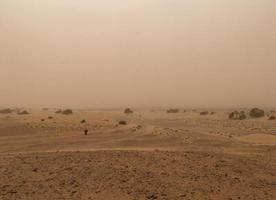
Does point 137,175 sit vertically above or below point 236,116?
below

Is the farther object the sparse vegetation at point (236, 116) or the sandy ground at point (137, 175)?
the sparse vegetation at point (236, 116)

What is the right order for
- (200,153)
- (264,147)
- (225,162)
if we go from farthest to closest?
(264,147) → (200,153) → (225,162)

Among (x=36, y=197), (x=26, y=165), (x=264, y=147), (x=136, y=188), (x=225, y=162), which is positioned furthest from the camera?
(x=264, y=147)

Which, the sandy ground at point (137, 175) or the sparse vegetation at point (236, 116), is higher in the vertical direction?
the sparse vegetation at point (236, 116)

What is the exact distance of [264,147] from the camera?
19.1 meters

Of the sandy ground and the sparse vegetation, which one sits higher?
the sparse vegetation

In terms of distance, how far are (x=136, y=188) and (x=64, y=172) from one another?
2272 mm

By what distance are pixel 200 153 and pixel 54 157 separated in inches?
188

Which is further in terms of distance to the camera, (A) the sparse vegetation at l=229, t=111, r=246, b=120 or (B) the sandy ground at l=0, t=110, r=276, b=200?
(A) the sparse vegetation at l=229, t=111, r=246, b=120

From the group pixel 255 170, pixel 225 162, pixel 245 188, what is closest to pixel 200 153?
pixel 225 162

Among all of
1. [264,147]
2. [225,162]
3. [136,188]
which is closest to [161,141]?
[264,147]

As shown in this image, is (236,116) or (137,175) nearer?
(137,175)

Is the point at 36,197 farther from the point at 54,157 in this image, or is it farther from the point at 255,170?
the point at 255,170

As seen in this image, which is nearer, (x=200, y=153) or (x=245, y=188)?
(x=245, y=188)
